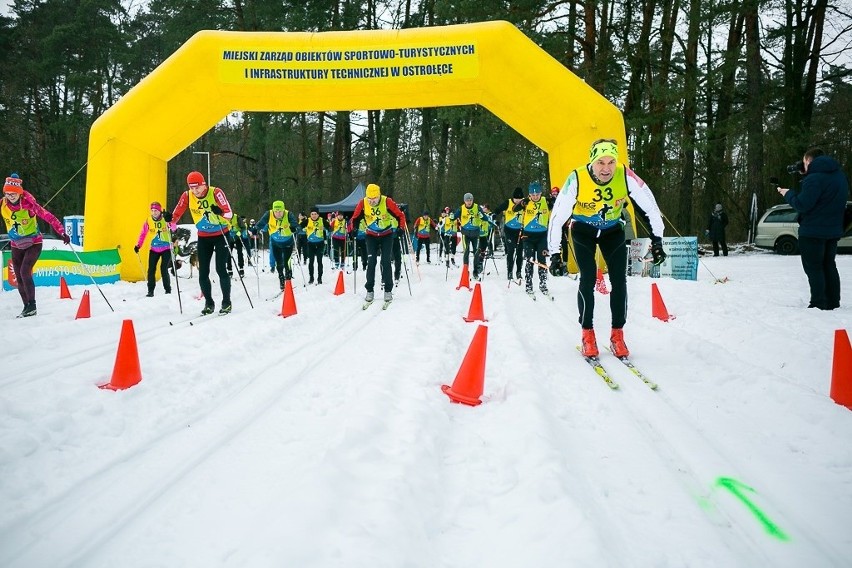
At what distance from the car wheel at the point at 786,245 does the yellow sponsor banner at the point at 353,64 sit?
37.9 feet

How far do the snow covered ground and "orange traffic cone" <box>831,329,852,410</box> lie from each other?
171 mm

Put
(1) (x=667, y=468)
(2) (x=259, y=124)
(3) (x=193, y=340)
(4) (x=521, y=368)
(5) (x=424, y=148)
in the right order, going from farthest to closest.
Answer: (5) (x=424, y=148) → (2) (x=259, y=124) → (3) (x=193, y=340) → (4) (x=521, y=368) → (1) (x=667, y=468)

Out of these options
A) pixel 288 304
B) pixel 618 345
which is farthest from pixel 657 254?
pixel 288 304

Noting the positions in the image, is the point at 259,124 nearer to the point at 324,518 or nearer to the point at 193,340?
the point at 193,340

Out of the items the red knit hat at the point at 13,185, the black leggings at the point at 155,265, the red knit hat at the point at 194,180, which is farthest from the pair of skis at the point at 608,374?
the black leggings at the point at 155,265

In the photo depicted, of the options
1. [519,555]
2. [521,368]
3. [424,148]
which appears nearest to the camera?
[519,555]

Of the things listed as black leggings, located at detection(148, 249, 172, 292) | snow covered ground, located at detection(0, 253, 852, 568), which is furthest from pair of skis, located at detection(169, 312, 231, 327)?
black leggings, located at detection(148, 249, 172, 292)

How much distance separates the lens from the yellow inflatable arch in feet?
34.4

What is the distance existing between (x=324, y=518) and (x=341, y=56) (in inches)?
429

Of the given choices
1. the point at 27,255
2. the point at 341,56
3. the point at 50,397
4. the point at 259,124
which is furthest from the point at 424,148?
the point at 50,397

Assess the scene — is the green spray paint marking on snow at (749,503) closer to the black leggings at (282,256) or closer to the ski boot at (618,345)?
the ski boot at (618,345)

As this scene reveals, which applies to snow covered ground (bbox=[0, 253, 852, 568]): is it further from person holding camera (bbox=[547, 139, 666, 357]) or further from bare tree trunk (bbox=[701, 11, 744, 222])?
bare tree trunk (bbox=[701, 11, 744, 222])

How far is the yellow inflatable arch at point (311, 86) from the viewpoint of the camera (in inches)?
413

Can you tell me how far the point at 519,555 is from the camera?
1.68 meters
